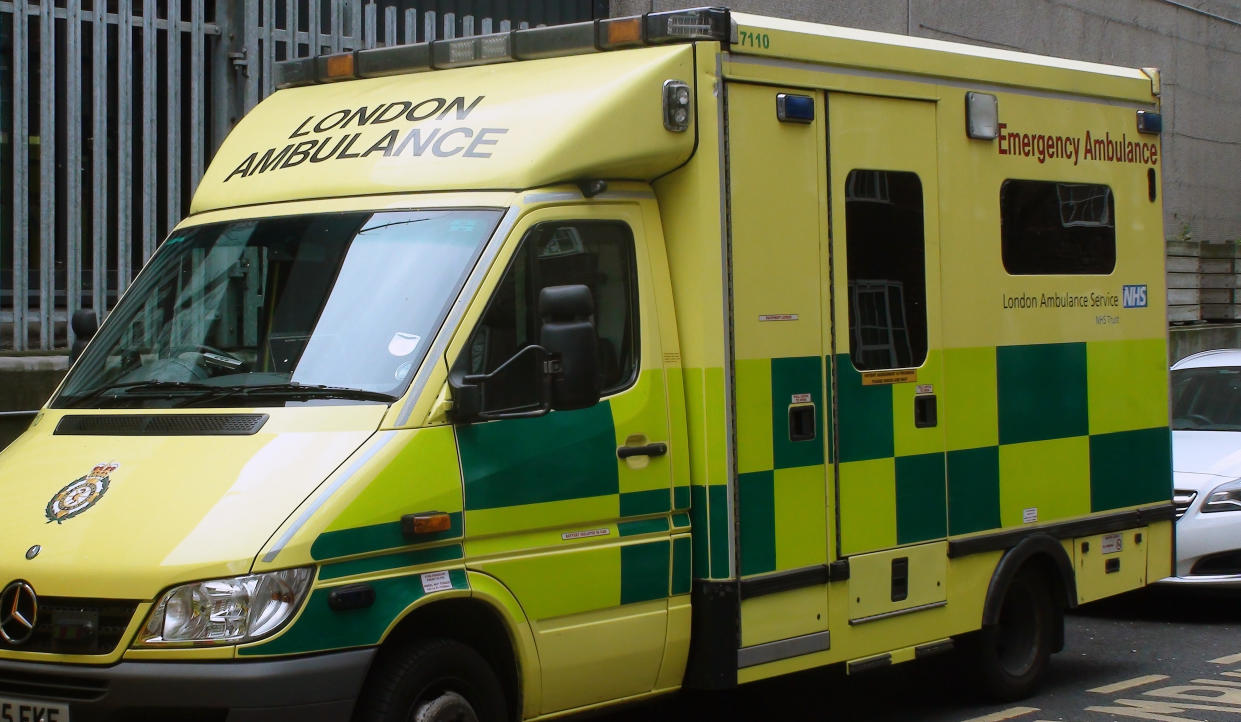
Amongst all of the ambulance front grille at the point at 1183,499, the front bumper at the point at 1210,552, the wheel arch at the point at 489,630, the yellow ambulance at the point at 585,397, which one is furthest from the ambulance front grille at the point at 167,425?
the ambulance front grille at the point at 1183,499

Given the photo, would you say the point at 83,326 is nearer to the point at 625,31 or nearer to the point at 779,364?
the point at 625,31

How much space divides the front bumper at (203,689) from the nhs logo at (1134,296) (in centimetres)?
494

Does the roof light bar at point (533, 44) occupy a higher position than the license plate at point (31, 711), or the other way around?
the roof light bar at point (533, 44)

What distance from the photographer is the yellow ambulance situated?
15.8ft

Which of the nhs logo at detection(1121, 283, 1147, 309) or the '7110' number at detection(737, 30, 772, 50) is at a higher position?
the '7110' number at detection(737, 30, 772, 50)

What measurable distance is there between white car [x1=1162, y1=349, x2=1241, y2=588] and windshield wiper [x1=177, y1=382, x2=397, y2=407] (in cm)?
578

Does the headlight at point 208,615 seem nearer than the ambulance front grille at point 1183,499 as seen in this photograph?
Yes

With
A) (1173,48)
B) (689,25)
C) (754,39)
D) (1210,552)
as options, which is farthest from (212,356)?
(1173,48)

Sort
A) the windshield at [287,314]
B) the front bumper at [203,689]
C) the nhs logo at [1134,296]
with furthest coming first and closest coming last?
1. the nhs logo at [1134,296]
2. the windshield at [287,314]
3. the front bumper at [203,689]

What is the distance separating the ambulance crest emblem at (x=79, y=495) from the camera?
4.99m

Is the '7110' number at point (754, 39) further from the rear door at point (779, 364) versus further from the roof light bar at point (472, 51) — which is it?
the roof light bar at point (472, 51)

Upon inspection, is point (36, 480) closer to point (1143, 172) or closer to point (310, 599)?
point (310, 599)

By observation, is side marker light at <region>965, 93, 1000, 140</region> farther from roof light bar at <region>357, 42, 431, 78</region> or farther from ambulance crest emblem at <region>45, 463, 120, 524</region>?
ambulance crest emblem at <region>45, 463, 120, 524</region>

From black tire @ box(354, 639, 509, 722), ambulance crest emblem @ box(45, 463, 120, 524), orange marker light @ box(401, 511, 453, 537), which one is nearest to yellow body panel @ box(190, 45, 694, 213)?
orange marker light @ box(401, 511, 453, 537)
